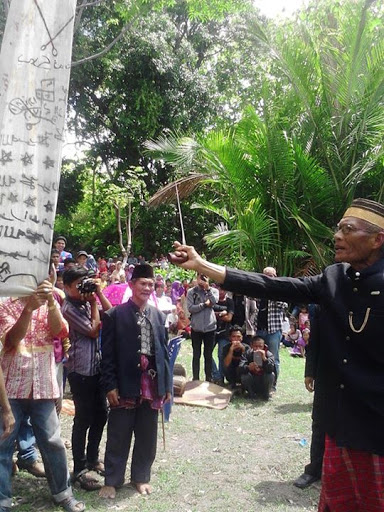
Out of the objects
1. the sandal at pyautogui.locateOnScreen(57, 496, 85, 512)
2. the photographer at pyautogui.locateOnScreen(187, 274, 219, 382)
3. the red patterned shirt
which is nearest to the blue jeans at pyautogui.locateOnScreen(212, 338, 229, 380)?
the photographer at pyautogui.locateOnScreen(187, 274, 219, 382)

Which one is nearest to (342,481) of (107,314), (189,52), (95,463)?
(107,314)

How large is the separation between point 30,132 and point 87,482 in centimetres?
303

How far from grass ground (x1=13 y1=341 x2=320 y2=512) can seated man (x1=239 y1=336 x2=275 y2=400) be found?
0.19 m

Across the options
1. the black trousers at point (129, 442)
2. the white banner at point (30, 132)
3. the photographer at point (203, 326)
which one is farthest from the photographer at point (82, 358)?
the photographer at point (203, 326)

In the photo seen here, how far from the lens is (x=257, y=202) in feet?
32.2

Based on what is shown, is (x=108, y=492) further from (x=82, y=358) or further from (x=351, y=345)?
(x=351, y=345)

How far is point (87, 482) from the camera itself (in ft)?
14.4

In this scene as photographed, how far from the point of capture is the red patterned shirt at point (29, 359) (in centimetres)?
365

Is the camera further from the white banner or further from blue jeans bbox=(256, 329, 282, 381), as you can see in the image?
blue jeans bbox=(256, 329, 282, 381)

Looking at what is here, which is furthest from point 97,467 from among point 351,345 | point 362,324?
point 362,324

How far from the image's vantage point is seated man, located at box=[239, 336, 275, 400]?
741cm

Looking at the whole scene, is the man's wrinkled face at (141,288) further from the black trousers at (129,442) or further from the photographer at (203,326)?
the photographer at (203,326)

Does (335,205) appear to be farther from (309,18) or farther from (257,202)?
(309,18)

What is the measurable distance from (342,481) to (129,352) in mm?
2188
